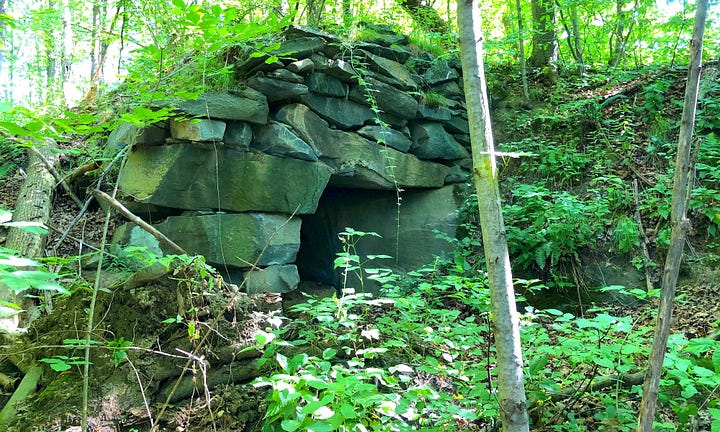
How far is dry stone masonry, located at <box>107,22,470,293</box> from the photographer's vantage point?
464 cm

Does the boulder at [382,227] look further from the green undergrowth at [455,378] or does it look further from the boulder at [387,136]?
the green undergrowth at [455,378]

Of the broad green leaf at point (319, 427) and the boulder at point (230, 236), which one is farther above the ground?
the boulder at point (230, 236)

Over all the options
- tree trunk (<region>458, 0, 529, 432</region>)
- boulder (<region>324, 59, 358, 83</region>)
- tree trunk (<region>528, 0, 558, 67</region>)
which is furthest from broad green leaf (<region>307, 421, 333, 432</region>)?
tree trunk (<region>528, 0, 558, 67</region>)

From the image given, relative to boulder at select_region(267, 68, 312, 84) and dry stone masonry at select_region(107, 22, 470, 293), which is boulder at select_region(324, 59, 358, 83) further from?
boulder at select_region(267, 68, 312, 84)

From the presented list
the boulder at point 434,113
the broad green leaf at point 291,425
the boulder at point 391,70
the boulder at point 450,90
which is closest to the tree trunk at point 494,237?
the broad green leaf at point 291,425

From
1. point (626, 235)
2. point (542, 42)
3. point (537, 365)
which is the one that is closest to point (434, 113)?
point (626, 235)

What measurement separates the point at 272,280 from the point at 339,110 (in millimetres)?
2076

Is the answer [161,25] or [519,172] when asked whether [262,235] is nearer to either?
[161,25]

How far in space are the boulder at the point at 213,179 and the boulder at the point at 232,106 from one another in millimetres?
334

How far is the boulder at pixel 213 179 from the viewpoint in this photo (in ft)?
15.1

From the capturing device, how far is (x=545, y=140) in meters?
6.63

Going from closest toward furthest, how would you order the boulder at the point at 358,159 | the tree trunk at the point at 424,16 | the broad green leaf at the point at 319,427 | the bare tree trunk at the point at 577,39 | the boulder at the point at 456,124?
the broad green leaf at the point at 319,427, the boulder at the point at 358,159, the boulder at the point at 456,124, the tree trunk at the point at 424,16, the bare tree trunk at the point at 577,39

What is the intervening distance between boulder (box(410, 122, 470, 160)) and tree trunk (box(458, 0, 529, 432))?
4251mm

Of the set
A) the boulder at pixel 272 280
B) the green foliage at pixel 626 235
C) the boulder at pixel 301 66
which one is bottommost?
the boulder at pixel 272 280
